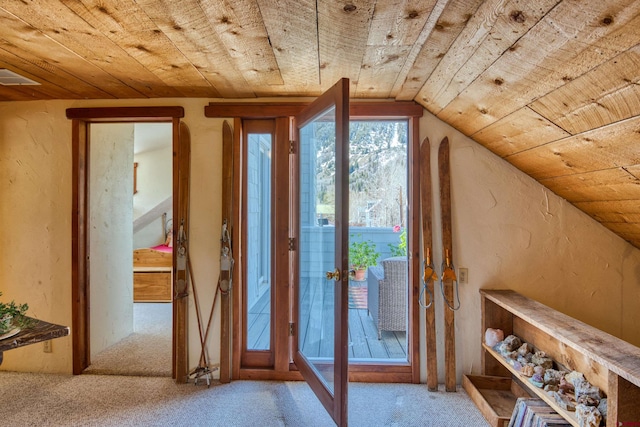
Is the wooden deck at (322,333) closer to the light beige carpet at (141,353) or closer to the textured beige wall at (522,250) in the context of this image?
the textured beige wall at (522,250)

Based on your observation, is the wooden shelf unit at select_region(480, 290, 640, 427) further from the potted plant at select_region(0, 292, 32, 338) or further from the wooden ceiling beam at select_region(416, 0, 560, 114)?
the potted plant at select_region(0, 292, 32, 338)

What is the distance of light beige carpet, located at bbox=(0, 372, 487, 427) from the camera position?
6.52 ft

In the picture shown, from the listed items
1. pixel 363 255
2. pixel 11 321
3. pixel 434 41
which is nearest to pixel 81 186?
pixel 11 321

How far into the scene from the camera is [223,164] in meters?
2.47

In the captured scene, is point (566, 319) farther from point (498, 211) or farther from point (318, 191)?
point (318, 191)

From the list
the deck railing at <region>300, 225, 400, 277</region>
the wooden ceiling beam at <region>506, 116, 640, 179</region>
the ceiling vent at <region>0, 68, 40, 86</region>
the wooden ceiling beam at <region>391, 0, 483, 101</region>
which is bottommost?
the deck railing at <region>300, 225, 400, 277</region>

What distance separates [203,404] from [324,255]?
125 centimetres

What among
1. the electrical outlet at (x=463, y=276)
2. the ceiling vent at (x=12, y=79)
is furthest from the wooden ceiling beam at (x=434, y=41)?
the ceiling vent at (x=12, y=79)

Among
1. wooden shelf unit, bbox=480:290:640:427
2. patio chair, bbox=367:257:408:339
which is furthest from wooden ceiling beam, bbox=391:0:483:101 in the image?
patio chair, bbox=367:257:408:339

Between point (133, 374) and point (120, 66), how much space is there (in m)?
2.19

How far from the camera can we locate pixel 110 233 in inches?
121

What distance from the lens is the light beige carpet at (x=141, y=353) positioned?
259 centimetres

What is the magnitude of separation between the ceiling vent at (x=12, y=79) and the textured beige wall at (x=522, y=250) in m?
2.67

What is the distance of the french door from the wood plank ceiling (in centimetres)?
32
